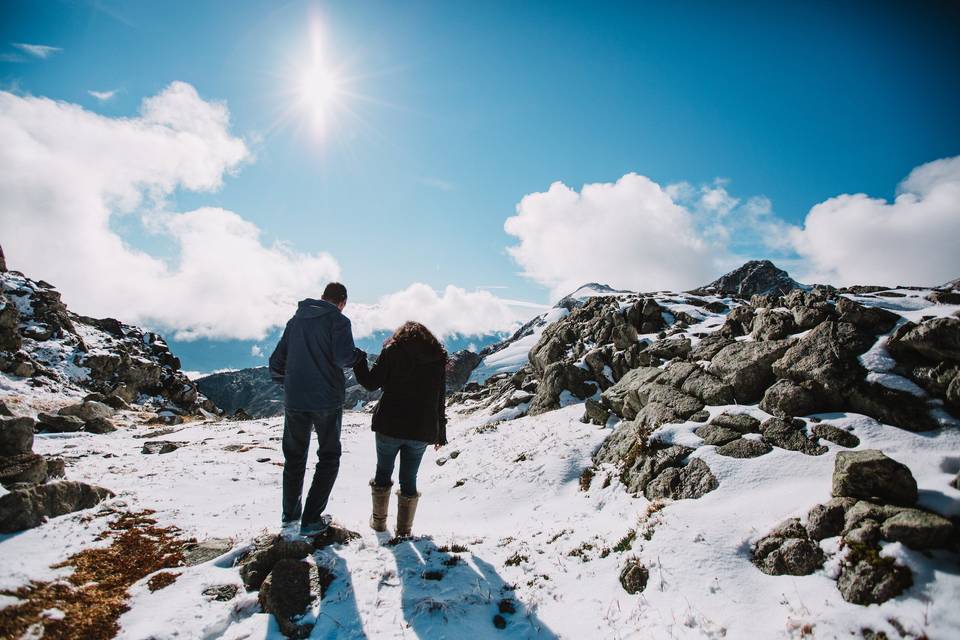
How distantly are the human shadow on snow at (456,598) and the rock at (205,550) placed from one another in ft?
9.45

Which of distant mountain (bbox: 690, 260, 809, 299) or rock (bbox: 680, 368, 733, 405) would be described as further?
distant mountain (bbox: 690, 260, 809, 299)

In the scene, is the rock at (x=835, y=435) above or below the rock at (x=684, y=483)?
above

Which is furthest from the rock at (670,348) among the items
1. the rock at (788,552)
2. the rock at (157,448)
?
the rock at (157,448)

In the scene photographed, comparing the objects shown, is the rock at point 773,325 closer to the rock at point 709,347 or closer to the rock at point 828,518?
A: the rock at point 709,347

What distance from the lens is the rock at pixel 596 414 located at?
1630cm

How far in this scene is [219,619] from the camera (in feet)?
16.4

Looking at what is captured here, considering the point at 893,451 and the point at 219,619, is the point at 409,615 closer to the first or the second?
the point at 219,619

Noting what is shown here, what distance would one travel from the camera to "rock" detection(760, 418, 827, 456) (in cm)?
830

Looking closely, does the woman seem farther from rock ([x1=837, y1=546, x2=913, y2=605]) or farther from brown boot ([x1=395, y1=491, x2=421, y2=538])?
rock ([x1=837, y1=546, x2=913, y2=605])

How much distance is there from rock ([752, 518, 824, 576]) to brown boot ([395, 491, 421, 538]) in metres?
5.49

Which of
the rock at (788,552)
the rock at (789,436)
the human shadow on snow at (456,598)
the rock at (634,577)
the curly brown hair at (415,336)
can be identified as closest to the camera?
the human shadow on snow at (456,598)

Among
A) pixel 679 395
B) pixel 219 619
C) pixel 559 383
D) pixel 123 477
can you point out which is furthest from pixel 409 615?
pixel 559 383

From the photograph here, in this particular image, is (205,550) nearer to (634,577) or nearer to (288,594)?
(288,594)

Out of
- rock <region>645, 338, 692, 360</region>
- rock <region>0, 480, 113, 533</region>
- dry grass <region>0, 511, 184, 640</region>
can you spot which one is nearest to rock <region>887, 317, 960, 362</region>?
rock <region>645, 338, 692, 360</region>
